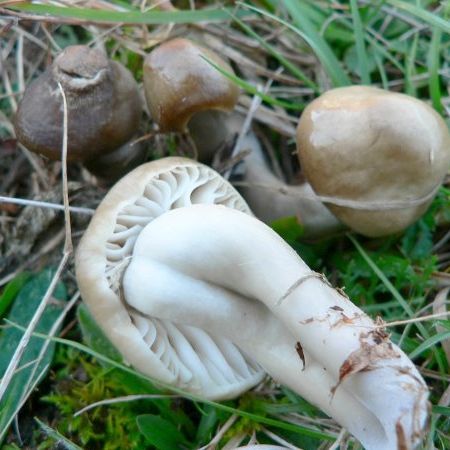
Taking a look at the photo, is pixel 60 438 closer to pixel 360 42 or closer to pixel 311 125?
pixel 311 125

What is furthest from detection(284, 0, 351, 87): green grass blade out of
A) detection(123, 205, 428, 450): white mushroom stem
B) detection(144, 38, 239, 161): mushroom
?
detection(123, 205, 428, 450): white mushroom stem

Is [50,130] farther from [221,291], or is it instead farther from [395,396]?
[395,396]

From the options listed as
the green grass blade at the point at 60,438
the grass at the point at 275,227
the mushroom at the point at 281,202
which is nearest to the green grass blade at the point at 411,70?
the grass at the point at 275,227

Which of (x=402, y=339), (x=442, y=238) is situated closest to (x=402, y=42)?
(x=442, y=238)

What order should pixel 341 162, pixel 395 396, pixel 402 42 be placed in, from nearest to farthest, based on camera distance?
pixel 395 396, pixel 341 162, pixel 402 42

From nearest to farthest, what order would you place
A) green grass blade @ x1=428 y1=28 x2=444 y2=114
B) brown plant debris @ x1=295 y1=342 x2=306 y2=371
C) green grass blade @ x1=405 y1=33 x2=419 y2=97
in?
brown plant debris @ x1=295 y1=342 x2=306 y2=371
green grass blade @ x1=428 y1=28 x2=444 y2=114
green grass blade @ x1=405 y1=33 x2=419 y2=97

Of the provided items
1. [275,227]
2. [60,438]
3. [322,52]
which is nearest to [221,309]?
[275,227]

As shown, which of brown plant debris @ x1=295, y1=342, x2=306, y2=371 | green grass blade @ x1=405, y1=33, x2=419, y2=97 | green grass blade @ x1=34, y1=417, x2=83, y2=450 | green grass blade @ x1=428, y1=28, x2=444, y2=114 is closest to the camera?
brown plant debris @ x1=295, y1=342, x2=306, y2=371

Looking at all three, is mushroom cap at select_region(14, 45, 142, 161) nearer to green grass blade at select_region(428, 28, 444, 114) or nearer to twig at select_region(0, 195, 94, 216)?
twig at select_region(0, 195, 94, 216)
